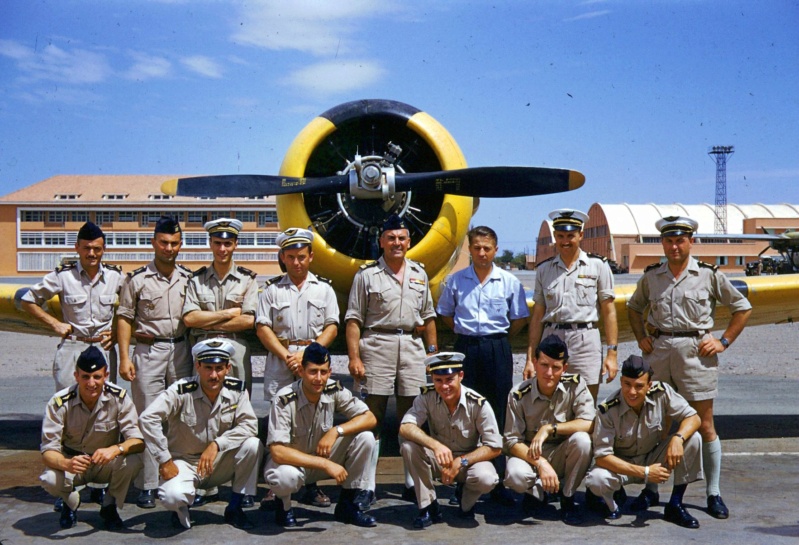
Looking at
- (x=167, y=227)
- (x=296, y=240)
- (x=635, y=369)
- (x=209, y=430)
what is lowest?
(x=209, y=430)

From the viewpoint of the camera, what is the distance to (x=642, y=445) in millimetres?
4594

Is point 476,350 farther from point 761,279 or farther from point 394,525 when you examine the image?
point 761,279

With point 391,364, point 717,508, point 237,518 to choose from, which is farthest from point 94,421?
point 717,508

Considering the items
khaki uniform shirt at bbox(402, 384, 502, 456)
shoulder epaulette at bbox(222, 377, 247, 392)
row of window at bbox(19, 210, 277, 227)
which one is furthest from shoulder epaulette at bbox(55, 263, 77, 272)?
row of window at bbox(19, 210, 277, 227)

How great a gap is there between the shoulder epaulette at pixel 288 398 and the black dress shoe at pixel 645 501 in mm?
2157

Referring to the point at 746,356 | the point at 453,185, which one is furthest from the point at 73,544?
the point at 746,356

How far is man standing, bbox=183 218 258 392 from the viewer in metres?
5.30

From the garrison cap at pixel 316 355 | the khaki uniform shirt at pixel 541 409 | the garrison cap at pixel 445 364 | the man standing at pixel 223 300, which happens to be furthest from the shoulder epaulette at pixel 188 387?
the khaki uniform shirt at pixel 541 409

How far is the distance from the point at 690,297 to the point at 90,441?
12.9ft

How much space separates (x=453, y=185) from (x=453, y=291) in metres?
1.43

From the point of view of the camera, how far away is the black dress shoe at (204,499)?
472cm

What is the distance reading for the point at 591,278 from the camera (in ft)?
17.3

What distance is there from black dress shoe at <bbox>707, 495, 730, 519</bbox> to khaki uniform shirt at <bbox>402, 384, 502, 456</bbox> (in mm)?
1288

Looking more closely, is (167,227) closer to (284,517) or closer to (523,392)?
(284,517)
